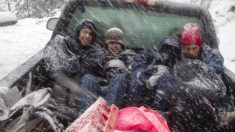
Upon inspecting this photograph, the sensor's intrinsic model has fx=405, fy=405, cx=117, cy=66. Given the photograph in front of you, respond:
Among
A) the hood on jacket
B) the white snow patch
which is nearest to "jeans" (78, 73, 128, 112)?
the hood on jacket

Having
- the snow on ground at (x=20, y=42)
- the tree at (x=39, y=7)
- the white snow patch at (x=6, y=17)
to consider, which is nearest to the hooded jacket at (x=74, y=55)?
the snow on ground at (x=20, y=42)

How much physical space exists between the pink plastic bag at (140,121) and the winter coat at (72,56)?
135 centimetres

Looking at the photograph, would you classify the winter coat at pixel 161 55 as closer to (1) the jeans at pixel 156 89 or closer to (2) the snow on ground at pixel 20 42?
(1) the jeans at pixel 156 89

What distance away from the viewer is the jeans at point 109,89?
3.78 meters

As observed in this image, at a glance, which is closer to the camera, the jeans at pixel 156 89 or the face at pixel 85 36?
the jeans at pixel 156 89

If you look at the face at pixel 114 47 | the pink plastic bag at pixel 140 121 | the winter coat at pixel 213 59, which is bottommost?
the face at pixel 114 47

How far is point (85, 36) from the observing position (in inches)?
172

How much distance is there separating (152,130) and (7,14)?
1386 cm

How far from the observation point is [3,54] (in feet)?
34.0

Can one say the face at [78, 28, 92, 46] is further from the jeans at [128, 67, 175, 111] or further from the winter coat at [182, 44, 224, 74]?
A: the winter coat at [182, 44, 224, 74]

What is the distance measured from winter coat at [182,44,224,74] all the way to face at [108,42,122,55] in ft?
2.30

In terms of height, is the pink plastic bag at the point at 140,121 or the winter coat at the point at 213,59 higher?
the pink plastic bag at the point at 140,121

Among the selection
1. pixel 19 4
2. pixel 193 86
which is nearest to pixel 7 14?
pixel 193 86

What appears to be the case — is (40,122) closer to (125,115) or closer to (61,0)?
(125,115)
